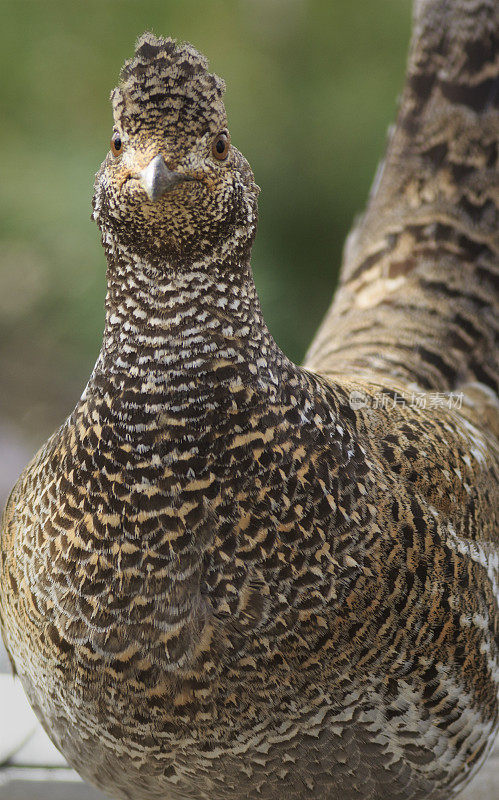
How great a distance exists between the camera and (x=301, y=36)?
620cm

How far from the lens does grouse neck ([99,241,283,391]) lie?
174 cm

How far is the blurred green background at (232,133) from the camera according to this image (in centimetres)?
594

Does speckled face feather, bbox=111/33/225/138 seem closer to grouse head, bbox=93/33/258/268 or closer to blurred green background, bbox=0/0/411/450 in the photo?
grouse head, bbox=93/33/258/268

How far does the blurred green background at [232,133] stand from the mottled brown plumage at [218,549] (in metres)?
3.81

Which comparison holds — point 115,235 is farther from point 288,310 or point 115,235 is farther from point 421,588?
point 288,310

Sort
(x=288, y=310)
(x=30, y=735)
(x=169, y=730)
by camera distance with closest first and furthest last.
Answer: (x=169, y=730), (x=30, y=735), (x=288, y=310)

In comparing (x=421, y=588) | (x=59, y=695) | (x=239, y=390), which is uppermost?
(x=239, y=390)

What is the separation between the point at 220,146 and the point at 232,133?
4.35 metres

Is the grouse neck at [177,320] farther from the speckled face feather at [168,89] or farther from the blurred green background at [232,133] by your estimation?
the blurred green background at [232,133]

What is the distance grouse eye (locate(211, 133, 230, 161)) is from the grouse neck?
192 millimetres

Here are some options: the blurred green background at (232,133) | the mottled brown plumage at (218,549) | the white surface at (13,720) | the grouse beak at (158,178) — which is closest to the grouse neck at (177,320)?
the mottled brown plumage at (218,549)

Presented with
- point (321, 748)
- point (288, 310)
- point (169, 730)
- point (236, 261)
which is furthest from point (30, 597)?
point (288, 310)

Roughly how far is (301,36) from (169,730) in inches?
208

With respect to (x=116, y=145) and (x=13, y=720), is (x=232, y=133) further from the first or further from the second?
(x=116, y=145)
